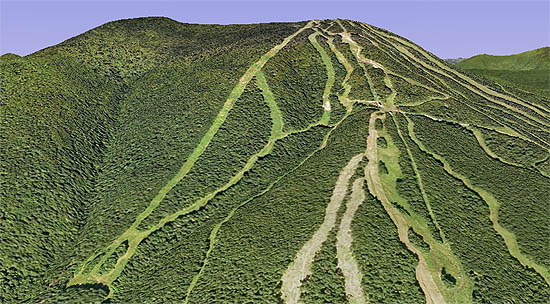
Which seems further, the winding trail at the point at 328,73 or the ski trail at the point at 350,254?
the winding trail at the point at 328,73

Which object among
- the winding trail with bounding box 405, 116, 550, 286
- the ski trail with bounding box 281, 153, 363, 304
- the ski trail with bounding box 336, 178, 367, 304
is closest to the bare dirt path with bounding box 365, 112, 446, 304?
the ski trail with bounding box 336, 178, 367, 304

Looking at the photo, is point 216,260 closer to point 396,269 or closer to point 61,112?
point 396,269

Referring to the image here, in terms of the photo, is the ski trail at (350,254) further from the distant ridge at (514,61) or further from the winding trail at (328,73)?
the distant ridge at (514,61)

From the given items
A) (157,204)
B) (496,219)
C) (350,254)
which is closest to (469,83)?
(496,219)

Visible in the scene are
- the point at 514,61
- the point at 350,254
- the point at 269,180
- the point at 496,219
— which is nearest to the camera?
the point at 350,254

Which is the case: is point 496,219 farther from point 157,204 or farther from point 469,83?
point 469,83

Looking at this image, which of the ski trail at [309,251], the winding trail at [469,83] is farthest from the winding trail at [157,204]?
the winding trail at [469,83]
